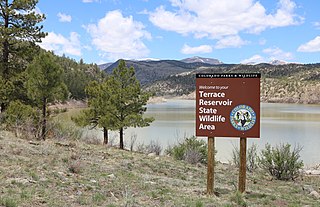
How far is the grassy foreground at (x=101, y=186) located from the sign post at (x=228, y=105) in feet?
2.87

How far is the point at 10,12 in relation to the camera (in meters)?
16.7

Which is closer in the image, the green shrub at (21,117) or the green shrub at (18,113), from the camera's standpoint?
the green shrub at (21,117)

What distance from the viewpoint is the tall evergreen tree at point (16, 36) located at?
54.8 ft

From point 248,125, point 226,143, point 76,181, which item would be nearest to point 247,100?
point 248,125

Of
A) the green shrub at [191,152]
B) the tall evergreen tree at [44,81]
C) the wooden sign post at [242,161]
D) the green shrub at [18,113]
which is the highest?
the tall evergreen tree at [44,81]

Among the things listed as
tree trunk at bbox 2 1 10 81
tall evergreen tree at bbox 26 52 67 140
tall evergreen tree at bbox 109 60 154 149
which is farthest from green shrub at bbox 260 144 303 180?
tree trunk at bbox 2 1 10 81

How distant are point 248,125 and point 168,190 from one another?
80.8 inches

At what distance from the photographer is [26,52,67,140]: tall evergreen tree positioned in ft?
48.8

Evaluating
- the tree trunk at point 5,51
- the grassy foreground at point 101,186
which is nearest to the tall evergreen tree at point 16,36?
the tree trunk at point 5,51

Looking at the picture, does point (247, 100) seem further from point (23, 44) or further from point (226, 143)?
point (226, 143)

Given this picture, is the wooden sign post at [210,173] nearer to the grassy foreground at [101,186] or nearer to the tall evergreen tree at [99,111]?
the grassy foreground at [101,186]

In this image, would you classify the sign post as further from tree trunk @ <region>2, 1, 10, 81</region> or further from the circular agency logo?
tree trunk @ <region>2, 1, 10, 81</region>

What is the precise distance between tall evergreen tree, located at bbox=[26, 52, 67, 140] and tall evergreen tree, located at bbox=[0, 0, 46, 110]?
2.46 m

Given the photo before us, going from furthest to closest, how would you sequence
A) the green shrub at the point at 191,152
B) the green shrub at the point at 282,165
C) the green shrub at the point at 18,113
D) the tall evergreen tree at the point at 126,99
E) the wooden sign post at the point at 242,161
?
the tall evergreen tree at the point at 126,99, the green shrub at the point at 18,113, the green shrub at the point at 191,152, the green shrub at the point at 282,165, the wooden sign post at the point at 242,161
